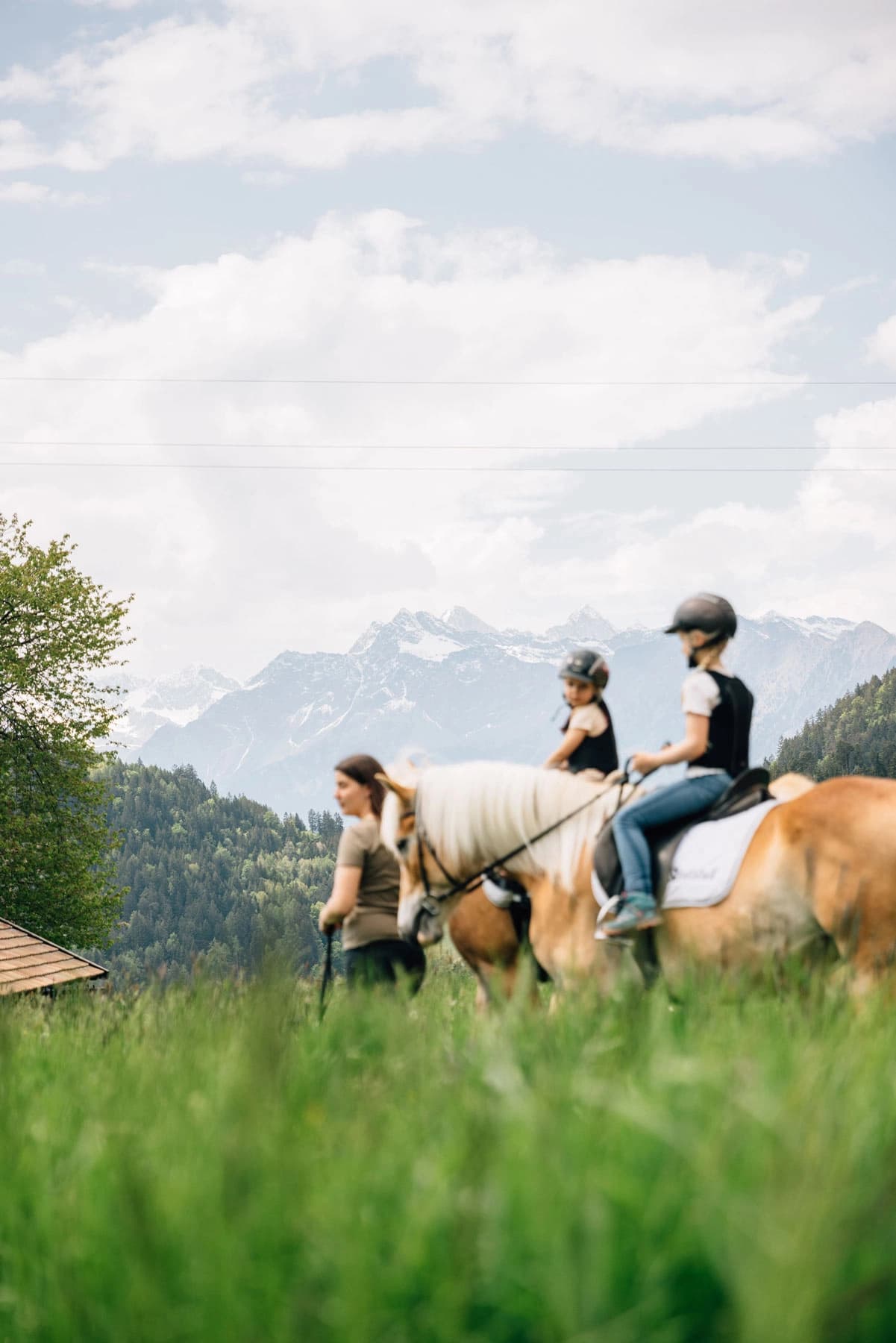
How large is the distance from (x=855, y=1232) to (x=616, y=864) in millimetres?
5184

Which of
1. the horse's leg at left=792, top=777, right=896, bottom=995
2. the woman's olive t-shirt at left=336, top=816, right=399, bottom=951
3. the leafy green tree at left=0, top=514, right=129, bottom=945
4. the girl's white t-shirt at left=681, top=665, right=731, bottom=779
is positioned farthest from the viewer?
the leafy green tree at left=0, top=514, right=129, bottom=945

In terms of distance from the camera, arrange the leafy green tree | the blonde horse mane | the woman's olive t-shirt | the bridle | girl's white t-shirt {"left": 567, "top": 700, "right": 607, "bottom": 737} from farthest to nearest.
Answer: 1. the leafy green tree
2. girl's white t-shirt {"left": 567, "top": 700, "right": 607, "bottom": 737}
3. the woman's olive t-shirt
4. the bridle
5. the blonde horse mane

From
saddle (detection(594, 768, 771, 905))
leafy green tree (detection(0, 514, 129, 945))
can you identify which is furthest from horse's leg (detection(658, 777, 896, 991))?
leafy green tree (detection(0, 514, 129, 945))

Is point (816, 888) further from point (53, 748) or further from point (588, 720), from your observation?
point (53, 748)

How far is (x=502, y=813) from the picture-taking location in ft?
24.6

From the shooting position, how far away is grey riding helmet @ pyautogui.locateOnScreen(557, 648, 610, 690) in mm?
8539

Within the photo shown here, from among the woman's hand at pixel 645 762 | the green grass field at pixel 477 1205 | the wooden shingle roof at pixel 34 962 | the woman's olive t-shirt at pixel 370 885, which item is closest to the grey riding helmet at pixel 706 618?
the woman's hand at pixel 645 762

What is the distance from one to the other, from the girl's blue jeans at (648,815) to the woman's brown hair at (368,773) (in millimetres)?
2070

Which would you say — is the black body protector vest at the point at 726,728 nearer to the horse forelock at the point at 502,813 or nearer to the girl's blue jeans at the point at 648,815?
the girl's blue jeans at the point at 648,815

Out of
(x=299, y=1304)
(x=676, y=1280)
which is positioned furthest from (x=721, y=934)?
(x=299, y=1304)

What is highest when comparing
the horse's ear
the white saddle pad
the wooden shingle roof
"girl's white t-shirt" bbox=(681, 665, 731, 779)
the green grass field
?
"girl's white t-shirt" bbox=(681, 665, 731, 779)

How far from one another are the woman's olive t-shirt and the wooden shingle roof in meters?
18.2

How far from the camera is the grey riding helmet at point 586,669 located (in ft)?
28.0

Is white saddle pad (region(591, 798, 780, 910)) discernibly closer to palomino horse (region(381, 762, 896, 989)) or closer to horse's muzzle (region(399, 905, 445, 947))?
palomino horse (region(381, 762, 896, 989))
